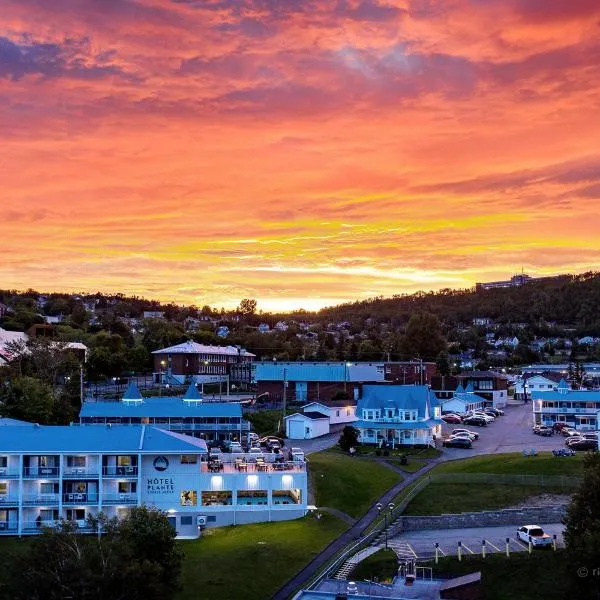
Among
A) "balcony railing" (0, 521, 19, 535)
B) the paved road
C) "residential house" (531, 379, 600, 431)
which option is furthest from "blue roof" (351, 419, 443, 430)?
"balcony railing" (0, 521, 19, 535)

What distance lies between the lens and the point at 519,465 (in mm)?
60031

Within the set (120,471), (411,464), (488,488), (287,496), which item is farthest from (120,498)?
(488,488)

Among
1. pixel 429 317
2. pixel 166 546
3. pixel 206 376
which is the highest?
pixel 429 317

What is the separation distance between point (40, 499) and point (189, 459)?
378 inches

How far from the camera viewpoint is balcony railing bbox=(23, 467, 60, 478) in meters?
53.8

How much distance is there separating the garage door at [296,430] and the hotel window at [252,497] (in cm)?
2223

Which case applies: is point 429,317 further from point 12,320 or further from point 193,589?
point 193,589

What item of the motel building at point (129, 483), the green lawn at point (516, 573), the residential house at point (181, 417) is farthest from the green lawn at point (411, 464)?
the green lawn at point (516, 573)

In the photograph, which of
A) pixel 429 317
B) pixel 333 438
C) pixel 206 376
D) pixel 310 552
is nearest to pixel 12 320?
pixel 206 376

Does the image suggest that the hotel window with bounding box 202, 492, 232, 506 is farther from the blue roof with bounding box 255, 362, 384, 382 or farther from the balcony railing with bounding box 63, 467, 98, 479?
the blue roof with bounding box 255, 362, 384, 382

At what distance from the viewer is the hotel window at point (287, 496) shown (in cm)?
5512

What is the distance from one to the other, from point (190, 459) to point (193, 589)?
14.2 metres

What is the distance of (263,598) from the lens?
1619 inches

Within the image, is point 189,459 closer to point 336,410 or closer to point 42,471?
point 42,471
